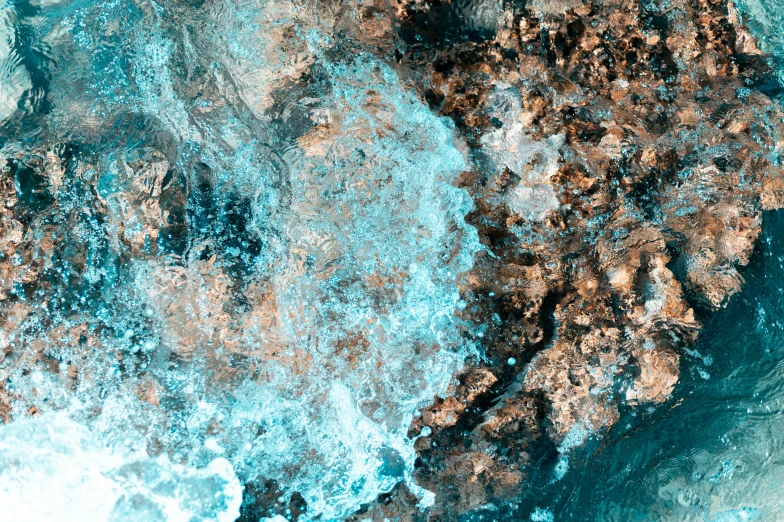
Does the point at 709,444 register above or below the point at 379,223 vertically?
below

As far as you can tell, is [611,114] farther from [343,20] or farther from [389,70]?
[343,20]

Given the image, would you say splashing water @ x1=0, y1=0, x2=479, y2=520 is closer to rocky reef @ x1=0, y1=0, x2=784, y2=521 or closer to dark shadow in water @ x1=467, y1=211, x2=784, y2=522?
rocky reef @ x1=0, y1=0, x2=784, y2=521

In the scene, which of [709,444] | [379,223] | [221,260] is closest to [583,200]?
[379,223]

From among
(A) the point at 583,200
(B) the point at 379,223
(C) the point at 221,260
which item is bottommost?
(C) the point at 221,260

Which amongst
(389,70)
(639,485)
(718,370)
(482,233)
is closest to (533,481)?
(639,485)

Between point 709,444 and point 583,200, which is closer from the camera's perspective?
point 709,444

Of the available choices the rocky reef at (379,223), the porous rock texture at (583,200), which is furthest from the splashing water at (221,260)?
the porous rock texture at (583,200)

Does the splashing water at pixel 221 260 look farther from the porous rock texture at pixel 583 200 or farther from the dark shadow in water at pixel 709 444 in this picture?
the dark shadow in water at pixel 709 444

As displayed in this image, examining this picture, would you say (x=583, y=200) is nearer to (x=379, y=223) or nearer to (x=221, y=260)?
(x=379, y=223)
